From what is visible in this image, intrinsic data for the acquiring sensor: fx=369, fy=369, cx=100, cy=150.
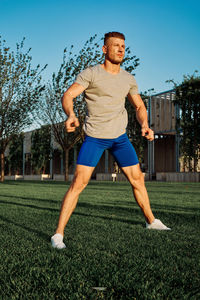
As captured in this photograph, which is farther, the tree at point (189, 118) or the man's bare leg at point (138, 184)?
the tree at point (189, 118)

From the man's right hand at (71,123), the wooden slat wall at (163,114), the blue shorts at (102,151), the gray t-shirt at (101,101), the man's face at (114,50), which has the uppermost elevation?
the wooden slat wall at (163,114)

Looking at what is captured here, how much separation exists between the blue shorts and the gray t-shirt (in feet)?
0.25

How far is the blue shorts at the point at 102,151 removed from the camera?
3.89 metres

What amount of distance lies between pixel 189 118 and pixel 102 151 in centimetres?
2520

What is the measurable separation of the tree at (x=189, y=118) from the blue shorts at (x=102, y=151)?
940 inches

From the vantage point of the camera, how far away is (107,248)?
351 cm

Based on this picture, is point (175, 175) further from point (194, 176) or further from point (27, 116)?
point (27, 116)

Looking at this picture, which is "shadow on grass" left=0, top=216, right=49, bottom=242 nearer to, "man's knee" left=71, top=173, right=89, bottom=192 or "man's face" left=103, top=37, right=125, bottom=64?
"man's knee" left=71, top=173, right=89, bottom=192

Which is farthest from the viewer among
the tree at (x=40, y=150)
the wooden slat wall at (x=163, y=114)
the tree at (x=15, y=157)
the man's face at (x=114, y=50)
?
the tree at (x=15, y=157)

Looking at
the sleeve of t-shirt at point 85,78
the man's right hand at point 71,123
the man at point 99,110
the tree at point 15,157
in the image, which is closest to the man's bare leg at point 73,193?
the man at point 99,110

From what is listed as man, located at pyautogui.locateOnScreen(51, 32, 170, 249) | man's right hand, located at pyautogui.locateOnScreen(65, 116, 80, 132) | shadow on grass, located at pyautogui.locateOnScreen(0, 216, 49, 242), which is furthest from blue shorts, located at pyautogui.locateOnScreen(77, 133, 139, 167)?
shadow on grass, located at pyautogui.locateOnScreen(0, 216, 49, 242)

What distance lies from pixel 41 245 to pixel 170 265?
1.42 m

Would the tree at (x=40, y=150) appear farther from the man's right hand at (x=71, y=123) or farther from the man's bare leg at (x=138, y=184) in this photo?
the man's right hand at (x=71, y=123)

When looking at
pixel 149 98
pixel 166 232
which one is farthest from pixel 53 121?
pixel 166 232
